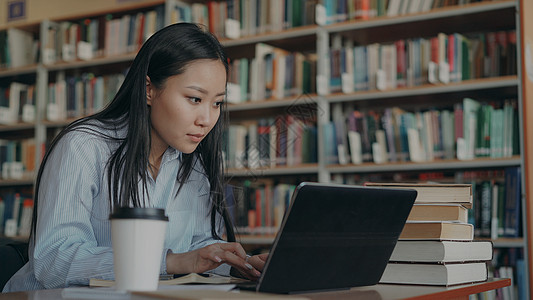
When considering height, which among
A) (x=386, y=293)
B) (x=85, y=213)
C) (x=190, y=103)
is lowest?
(x=386, y=293)

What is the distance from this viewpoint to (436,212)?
3.84ft

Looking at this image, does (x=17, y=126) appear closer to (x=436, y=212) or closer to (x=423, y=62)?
(x=423, y=62)

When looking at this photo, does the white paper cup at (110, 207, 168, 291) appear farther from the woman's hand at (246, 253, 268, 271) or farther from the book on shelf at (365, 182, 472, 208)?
the book on shelf at (365, 182, 472, 208)

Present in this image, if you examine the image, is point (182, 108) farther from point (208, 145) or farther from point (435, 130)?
point (435, 130)

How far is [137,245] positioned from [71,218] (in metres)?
0.43

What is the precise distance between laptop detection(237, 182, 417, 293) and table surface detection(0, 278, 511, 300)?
0.9 inches

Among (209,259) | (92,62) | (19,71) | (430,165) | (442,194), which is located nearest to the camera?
(209,259)

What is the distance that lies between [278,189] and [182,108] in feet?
6.47

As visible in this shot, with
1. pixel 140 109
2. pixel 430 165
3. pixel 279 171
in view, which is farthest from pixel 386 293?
pixel 279 171

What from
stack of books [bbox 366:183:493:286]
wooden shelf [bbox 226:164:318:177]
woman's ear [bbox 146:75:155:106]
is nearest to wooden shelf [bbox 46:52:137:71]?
wooden shelf [bbox 226:164:318:177]

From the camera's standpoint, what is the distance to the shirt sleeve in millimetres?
1151

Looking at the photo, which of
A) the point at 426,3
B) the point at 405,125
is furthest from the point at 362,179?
the point at 426,3

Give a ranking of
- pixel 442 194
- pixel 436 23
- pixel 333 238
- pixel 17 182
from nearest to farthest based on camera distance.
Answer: pixel 333 238, pixel 442 194, pixel 436 23, pixel 17 182

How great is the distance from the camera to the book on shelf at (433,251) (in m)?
1.13
